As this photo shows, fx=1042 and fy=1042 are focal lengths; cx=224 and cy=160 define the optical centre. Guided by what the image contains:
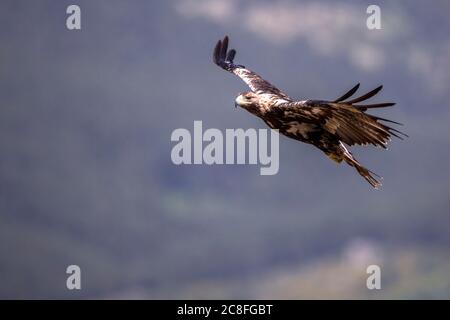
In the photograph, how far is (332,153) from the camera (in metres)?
20.1

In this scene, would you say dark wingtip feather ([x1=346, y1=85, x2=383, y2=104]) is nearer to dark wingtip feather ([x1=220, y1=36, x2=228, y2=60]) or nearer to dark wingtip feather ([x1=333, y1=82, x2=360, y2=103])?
dark wingtip feather ([x1=333, y1=82, x2=360, y2=103])

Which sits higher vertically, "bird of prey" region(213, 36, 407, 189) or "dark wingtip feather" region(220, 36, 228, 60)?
"dark wingtip feather" region(220, 36, 228, 60)

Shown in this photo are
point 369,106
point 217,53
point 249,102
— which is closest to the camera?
point 369,106

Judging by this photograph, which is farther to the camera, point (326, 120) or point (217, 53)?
point (217, 53)

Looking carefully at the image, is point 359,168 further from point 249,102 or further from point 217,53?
point 217,53

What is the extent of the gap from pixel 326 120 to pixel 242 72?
553 cm

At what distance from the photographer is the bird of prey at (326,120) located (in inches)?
730

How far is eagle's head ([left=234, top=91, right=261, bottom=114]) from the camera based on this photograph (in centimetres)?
2052

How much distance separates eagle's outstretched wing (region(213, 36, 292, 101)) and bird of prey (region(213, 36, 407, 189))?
4 centimetres

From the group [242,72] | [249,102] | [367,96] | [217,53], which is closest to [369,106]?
[367,96]

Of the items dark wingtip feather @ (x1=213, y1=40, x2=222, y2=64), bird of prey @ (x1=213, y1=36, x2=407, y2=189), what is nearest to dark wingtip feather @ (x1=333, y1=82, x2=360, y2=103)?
bird of prey @ (x1=213, y1=36, x2=407, y2=189)

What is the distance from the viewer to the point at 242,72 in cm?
2436
